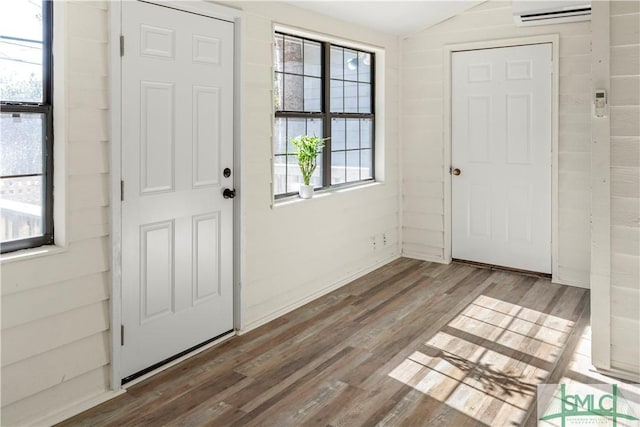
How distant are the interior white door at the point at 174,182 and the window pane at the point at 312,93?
3.49 feet

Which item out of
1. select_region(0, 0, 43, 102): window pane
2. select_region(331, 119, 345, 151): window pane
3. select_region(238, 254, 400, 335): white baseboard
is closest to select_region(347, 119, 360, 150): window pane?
select_region(331, 119, 345, 151): window pane

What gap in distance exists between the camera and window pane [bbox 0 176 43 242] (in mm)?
2338

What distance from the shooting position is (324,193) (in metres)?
4.45

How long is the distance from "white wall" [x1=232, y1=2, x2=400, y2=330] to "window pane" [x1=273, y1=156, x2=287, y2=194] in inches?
6.8

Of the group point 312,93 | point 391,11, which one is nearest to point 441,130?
point 391,11

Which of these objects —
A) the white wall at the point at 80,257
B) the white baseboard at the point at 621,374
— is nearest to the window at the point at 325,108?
the white wall at the point at 80,257

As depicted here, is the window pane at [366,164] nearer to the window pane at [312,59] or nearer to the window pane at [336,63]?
the window pane at [336,63]

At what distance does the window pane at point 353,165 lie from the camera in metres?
4.94

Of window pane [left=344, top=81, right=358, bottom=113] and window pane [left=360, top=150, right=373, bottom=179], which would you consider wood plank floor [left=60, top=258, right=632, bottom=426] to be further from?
window pane [left=344, top=81, right=358, bottom=113]

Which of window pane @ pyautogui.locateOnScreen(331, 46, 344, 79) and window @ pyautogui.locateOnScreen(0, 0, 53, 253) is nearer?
window @ pyautogui.locateOnScreen(0, 0, 53, 253)

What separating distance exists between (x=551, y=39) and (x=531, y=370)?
9.75 ft

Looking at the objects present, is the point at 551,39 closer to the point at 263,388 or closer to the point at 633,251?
the point at 633,251

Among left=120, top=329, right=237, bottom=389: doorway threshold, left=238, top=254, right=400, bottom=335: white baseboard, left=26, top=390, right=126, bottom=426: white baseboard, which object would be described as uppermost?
left=238, top=254, right=400, bottom=335: white baseboard

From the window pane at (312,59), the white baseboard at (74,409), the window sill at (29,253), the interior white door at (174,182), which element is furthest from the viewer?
the window pane at (312,59)
